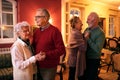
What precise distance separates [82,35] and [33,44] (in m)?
0.83

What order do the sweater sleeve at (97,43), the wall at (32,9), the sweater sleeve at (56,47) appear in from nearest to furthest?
1. the sweater sleeve at (56,47)
2. the sweater sleeve at (97,43)
3. the wall at (32,9)

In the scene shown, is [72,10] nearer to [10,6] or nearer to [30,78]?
[10,6]

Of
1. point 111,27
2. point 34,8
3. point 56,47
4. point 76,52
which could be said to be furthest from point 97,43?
point 111,27

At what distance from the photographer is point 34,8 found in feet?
16.0

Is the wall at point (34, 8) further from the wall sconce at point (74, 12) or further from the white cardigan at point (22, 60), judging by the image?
the white cardigan at point (22, 60)

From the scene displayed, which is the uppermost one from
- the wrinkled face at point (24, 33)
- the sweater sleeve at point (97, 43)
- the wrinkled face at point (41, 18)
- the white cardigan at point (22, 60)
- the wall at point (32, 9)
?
the wall at point (32, 9)

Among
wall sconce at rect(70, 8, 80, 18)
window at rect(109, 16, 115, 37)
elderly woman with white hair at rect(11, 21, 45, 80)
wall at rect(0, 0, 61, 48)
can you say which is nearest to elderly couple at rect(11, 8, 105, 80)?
elderly woman with white hair at rect(11, 21, 45, 80)

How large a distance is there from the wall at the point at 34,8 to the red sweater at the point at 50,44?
8.30 ft

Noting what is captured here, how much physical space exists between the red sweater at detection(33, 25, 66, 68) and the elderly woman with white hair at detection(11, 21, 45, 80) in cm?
15

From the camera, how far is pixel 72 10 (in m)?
6.45

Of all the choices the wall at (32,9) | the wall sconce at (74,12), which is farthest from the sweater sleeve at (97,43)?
the wall sconce at (74,12)

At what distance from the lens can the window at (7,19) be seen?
431 cm

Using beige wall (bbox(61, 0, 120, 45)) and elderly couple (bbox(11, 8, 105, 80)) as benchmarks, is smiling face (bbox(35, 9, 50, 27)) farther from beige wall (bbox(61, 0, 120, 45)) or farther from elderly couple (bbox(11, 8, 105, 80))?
beige wall (bbox(61, 0, 120, 45))

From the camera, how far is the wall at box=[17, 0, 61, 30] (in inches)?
179
